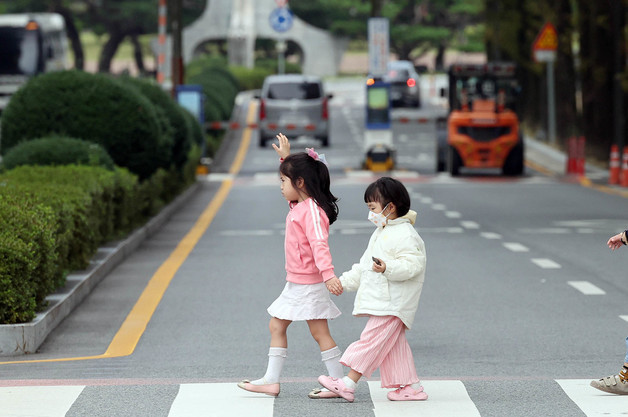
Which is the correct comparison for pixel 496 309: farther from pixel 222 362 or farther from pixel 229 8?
pixel 229 8

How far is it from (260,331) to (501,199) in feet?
49.6

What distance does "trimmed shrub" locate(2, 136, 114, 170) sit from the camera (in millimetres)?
17203

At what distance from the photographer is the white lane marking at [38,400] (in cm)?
722

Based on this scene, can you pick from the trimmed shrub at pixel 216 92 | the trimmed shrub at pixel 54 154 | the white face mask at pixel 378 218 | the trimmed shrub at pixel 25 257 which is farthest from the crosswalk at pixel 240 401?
the trimmed shrub at pixel 216 92

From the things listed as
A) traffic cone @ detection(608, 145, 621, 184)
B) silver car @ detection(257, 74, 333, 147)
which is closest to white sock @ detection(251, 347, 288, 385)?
traffic cone @ detection(608, 145, 621, 184)

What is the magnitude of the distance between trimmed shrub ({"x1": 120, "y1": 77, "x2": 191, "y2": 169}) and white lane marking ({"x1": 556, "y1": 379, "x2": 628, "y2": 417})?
50.9 ft

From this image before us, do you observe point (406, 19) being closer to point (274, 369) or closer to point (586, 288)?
point (586, 288)

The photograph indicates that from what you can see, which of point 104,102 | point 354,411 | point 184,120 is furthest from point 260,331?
point 184,120

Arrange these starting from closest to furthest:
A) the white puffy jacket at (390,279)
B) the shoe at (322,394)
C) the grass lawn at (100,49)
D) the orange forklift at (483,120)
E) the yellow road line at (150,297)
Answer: the white puffy jacket at (390,279)
the shoe at (322,394)
the yellow road line at (150,297)
the orange forklift at (483,120)
the grass lawn at (100,49)

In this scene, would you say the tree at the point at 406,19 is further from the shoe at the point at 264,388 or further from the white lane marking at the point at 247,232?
the shoe at the point at 264,388

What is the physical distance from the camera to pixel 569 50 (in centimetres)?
4003

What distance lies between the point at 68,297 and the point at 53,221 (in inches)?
24.4

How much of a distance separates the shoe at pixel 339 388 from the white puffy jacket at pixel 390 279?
38 cm

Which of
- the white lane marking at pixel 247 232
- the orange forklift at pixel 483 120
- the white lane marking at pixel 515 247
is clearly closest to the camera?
the white lane marking at pixel 515 247
